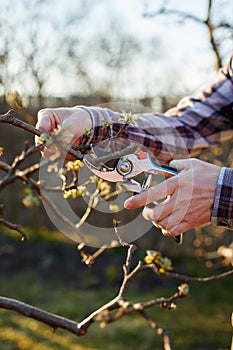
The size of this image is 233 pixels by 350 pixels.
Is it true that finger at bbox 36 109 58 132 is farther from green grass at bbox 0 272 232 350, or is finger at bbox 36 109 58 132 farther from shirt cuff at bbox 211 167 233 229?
green grass at bbox 0 272 232 350

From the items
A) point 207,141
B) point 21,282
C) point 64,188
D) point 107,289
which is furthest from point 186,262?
point 64,188

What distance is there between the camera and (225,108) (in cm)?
161

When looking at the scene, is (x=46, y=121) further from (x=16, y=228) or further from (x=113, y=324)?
(x=113, y=324)

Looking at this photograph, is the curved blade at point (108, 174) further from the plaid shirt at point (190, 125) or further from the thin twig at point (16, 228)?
the thin twig at point (16, 228)

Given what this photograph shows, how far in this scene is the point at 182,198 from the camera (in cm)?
99

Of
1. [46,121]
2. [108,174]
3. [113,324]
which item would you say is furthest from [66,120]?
[113,324]

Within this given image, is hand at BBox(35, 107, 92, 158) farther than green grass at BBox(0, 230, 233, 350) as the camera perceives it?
No

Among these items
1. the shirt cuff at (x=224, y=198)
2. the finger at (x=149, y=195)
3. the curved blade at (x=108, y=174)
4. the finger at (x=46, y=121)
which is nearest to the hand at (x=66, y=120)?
the finger at (x=46, y=121)

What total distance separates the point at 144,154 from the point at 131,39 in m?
4.86

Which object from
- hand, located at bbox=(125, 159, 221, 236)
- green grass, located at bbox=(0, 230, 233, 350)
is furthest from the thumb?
green grass, located at bbox=(0, 230, 233, 350)

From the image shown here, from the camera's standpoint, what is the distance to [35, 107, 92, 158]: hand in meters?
1.13

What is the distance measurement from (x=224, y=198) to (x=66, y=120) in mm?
376

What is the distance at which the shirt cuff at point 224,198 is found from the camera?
1017 mm

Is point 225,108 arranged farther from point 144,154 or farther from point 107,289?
point 107,289
